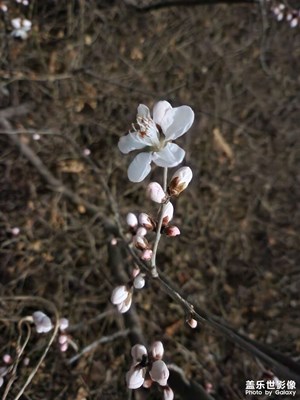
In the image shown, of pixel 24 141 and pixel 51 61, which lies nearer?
pixel 24 141

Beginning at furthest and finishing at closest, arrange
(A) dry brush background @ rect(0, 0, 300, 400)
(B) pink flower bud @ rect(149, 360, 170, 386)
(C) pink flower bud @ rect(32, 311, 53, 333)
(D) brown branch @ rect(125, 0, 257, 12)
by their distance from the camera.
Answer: (D) brown branch @ rect(125, 0, 257, 12)
(A) dry brush background @ rect(0, 0, 300, 400)
(C) pink flower bud @ rect(32, 311, 53, 333)
(B) pink flower bud @ rect(149, 360, 170, 386)

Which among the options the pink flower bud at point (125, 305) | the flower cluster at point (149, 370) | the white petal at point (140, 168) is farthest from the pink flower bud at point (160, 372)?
the white petal at point (140, 168)

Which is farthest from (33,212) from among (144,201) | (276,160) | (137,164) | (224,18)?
(224,18)

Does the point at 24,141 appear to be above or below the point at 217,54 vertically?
below

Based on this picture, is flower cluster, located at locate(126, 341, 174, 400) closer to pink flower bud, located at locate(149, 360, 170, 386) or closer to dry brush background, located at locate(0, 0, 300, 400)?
pink flower bud, located at locate(149, 360, 170, 386)

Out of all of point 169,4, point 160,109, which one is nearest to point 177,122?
point 160,109

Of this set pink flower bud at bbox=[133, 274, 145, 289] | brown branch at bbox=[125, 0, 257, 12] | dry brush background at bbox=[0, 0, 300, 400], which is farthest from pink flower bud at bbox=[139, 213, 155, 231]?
brown branch at bbox=[125, 0, 257, 12]

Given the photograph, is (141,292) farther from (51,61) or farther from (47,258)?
(51,61)

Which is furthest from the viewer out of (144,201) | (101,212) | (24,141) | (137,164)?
(144,201)
